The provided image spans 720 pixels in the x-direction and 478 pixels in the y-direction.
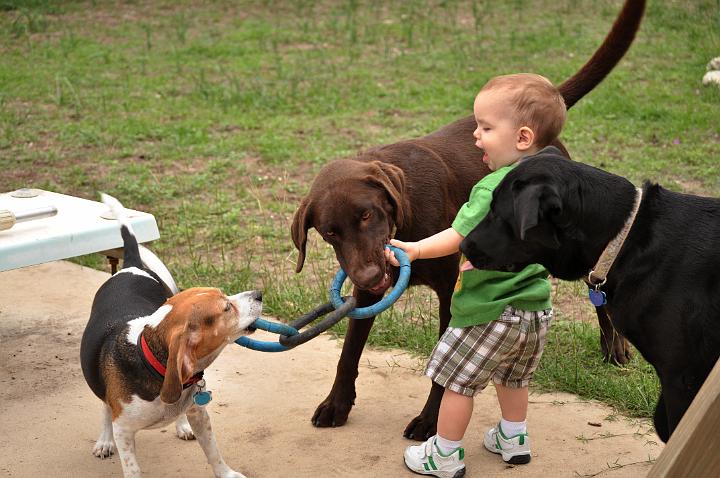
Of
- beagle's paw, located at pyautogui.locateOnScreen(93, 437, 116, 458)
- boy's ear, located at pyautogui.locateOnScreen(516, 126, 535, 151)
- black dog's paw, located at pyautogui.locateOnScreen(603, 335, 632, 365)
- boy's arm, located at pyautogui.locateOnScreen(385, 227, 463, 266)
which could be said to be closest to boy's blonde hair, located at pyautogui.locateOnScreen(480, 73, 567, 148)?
boy's ear, located at pyautogui.locateOnScreen(516, 126, 535, 151)

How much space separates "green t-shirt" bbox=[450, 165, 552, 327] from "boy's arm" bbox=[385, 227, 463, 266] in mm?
47

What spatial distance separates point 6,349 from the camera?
17.1 ft

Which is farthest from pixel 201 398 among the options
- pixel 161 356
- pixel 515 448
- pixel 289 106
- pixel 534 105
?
pixel 289 106

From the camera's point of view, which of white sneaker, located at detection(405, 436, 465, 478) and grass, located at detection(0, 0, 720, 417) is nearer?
white sneaker, located at detection(405, 436, 465, 478)

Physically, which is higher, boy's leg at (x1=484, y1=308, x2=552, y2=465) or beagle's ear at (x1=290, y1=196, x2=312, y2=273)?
beagle's ear at (x1=290, y1=196, x2=312, y2=273)

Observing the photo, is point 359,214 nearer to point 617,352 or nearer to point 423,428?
point 423,428

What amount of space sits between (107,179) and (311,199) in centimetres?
451

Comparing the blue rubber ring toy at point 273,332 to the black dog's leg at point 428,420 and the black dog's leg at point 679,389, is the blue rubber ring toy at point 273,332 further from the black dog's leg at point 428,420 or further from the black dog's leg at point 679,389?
the black dog's leg at point 679,389

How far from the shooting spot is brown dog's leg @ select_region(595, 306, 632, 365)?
4.92m

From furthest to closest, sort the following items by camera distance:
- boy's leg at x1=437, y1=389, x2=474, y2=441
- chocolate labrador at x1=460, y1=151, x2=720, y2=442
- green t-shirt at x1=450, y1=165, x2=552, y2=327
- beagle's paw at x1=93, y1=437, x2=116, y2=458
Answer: beagle's paw at x1=93, y1=437, x2=116, y2=458 < boy's leg at x1=437, y1=389, x2=474, y2=441 < green t-shirt at x1=450, y1=165, x2=552, y2=327 < chocolate labrador at x1=460, y1=151, x2=720, y2=442

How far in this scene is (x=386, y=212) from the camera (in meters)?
3.96

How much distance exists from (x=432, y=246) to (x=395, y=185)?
0.43 meters

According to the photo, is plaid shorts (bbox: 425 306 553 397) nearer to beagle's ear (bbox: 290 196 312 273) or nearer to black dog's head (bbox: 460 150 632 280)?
black dog's head (bbox: 460 150 632 280)

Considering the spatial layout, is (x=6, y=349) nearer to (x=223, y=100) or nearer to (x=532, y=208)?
(x=532, y=208)
